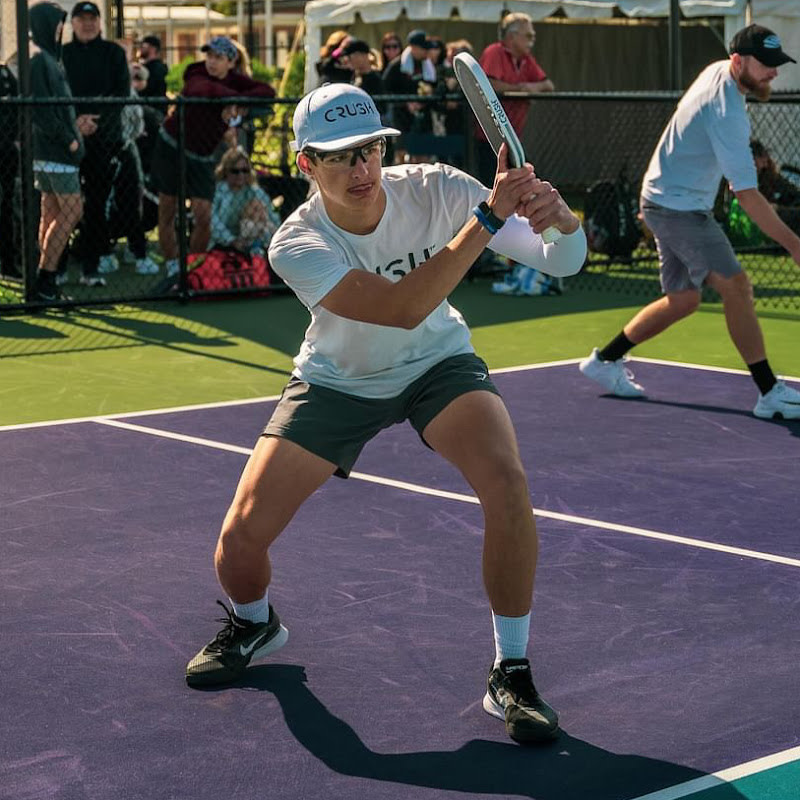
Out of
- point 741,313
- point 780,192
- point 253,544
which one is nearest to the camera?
point 253,544

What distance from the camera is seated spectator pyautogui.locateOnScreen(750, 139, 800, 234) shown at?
16609mm

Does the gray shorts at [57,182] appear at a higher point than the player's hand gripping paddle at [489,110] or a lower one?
lower

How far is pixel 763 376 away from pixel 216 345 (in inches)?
171

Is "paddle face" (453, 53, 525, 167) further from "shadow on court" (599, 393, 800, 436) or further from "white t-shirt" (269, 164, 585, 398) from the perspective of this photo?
"shadow on court" (599, 393, 800, 436)

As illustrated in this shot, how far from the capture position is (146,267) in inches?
613

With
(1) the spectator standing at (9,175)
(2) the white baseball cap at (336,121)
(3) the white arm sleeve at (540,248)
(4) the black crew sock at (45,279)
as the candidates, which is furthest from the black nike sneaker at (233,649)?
(1) the spectator standing at (9,175)

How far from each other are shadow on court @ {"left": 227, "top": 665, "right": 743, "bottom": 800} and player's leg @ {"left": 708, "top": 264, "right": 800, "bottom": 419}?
483 centimetres

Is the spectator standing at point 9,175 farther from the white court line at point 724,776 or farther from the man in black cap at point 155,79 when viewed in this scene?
the white court line at point 724,776

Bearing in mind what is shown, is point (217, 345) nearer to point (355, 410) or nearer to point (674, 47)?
point (674, 47)

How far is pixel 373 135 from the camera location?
191 inches

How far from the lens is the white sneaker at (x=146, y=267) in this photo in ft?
51.0

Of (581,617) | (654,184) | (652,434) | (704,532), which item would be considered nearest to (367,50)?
(654,184)

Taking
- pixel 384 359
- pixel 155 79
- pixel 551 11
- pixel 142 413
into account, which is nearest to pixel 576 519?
pixel 384 359

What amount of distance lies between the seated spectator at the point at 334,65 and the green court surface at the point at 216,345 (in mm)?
2415
